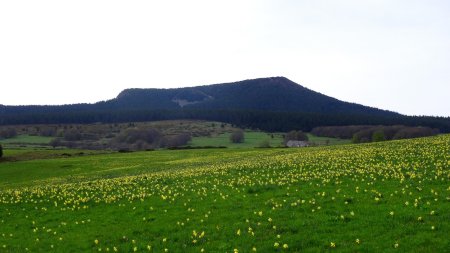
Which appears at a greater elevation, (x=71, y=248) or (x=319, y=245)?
(x=319, y=245)

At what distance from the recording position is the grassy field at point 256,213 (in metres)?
14.4

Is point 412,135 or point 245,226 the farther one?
point 412,135

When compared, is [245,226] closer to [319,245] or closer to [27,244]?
[319,245]

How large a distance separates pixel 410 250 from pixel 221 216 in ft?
28.2

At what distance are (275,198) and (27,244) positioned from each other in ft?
38.7

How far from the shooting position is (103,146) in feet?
635

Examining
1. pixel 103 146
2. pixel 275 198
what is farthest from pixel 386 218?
pixel 103 146

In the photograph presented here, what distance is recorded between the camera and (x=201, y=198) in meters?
23.5

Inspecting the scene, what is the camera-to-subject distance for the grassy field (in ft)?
47.1

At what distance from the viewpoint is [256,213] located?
18.5m

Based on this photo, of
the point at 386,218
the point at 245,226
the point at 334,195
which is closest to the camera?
the point at 386,218

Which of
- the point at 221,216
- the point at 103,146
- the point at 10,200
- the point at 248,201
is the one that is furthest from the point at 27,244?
the point at 103,146

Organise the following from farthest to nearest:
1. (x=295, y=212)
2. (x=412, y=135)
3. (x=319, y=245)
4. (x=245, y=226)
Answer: (x=412, y=135), (x=295, y=212), (x=245, y=226), (x=319, y=245)

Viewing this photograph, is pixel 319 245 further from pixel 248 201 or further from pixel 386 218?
pixel 248 201
